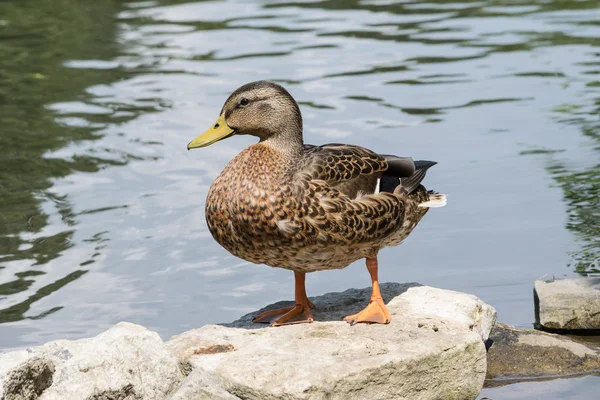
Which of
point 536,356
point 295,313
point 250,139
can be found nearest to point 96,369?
point 295,313

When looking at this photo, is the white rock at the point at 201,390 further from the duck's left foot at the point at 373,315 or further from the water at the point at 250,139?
the water at the point at 250,139

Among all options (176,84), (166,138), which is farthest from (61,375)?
(176,84)

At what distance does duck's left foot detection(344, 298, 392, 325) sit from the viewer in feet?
19.6

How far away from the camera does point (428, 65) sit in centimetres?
1359

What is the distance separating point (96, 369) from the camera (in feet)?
17.2

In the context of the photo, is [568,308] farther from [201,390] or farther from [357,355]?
[201,390]

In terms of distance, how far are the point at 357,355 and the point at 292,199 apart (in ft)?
3.01

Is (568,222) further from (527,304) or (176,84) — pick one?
(176,84)

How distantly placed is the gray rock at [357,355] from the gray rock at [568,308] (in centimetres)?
58

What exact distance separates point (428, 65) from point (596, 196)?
15.8 feet

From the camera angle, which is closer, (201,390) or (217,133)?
(201,390)

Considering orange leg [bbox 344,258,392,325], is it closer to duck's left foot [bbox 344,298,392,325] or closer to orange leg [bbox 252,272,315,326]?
duck's left foot [bbox 344,298,392,325]

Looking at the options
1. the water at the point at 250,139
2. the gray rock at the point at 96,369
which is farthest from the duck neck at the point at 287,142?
the water at the point at 250,139

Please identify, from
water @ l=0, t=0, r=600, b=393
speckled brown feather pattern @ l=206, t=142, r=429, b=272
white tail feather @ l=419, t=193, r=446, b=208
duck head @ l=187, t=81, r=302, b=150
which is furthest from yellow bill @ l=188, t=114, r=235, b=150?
water @ l=0, t=0, r=600, b=393
